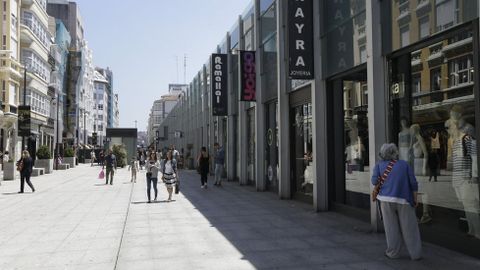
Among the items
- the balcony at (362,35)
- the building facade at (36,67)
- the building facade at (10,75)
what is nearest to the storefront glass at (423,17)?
the balcony at (362,35)

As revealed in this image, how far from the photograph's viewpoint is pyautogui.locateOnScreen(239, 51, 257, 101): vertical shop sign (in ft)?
61.8

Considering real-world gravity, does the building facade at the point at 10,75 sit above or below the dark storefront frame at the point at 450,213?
above

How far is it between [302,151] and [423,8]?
7096 mm

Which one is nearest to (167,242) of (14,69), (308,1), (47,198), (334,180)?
(334,180)

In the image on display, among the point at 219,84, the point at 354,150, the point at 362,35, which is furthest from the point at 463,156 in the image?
the point at 219,84

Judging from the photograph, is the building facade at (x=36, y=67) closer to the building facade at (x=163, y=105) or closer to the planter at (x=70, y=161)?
the planter at (x=70, y=161)

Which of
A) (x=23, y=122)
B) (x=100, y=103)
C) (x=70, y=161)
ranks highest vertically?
(x=100, y=103)

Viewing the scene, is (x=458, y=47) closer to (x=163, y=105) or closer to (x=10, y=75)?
(x=10, y=75)

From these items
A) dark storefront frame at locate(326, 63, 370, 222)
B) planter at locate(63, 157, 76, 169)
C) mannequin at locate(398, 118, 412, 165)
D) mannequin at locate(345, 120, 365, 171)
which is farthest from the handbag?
planter at locate(63, 157, 76, 169)

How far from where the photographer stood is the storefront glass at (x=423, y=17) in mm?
7062

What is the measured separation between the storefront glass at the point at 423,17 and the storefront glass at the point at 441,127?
9.5 inches

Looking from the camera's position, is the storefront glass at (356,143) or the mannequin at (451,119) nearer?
the mannequin at (451,119)

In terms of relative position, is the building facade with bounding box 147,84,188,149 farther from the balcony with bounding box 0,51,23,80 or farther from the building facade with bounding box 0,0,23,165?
the balcony with bounding box 0,51,23,80

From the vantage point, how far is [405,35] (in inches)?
336
